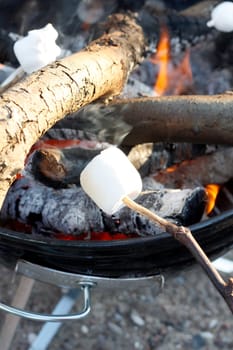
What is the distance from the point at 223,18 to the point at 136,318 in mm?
875

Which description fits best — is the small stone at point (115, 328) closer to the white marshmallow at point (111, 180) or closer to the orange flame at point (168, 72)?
the orange flame at point (168, 72)

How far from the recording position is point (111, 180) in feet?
2.60

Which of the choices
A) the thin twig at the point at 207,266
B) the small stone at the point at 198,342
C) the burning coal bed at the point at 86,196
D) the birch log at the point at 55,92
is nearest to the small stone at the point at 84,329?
the small stone at the point at 198,342

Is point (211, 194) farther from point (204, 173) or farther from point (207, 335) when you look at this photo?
point (207, 335)

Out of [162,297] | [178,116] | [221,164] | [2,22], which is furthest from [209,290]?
[2,22]

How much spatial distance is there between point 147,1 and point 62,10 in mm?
245

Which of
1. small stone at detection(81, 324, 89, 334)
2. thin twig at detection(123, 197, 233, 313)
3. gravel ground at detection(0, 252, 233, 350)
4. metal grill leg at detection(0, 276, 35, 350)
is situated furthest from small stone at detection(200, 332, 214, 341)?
thin twig at detection(123, 197, 233, 313)

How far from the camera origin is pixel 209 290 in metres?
1.79

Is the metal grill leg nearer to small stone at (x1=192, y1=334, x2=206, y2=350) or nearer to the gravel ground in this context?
the gravel ground

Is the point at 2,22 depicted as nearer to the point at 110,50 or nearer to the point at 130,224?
the point at 110,50

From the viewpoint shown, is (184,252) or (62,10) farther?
(62,10)

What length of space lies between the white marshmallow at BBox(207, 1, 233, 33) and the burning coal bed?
0.95ft

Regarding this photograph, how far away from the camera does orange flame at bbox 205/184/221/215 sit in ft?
3.64

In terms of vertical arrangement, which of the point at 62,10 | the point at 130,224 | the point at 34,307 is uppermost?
the point at 62,10
